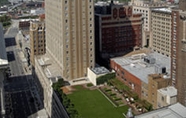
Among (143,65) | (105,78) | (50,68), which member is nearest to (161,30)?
(143,65)

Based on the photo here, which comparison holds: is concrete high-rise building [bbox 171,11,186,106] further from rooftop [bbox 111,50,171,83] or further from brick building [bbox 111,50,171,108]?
rooftop [bbox 111,50,171,83]

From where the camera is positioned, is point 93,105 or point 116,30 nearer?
point 93,105

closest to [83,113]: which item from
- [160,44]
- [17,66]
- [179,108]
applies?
[179,108]

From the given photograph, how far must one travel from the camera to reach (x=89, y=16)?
91438 mm

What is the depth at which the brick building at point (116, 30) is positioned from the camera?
120 meters

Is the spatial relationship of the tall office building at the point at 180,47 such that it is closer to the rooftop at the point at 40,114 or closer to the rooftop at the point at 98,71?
the rooftop at the point at 98,71

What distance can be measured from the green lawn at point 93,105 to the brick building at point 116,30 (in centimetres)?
3524

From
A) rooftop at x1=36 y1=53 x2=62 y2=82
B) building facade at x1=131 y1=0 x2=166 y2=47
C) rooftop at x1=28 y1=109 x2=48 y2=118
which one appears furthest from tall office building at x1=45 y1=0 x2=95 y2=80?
building facade at x1=131 y1=0 x2=166 y2=47

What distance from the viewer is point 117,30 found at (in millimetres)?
123312

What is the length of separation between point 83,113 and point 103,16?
5567 centimetres

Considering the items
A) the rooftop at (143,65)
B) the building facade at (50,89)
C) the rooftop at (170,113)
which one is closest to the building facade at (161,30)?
the rooftop at (143,65)

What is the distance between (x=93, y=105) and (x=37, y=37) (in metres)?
58.4

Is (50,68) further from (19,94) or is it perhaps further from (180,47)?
(180,47)

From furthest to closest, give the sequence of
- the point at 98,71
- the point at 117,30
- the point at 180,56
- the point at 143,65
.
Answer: the point at 117,30 → the point at 143,65 → the point at 98,71 → the point at 180,56
